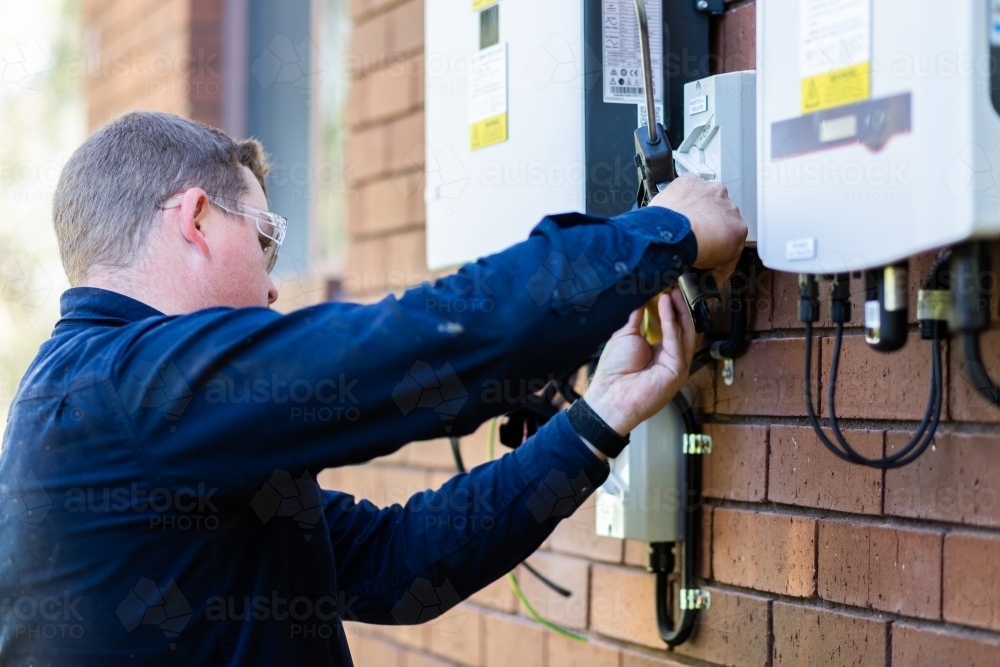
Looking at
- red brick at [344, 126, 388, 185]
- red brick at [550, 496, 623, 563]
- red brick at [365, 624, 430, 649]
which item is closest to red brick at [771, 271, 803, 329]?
red brick at [550, 496, 623, 563]

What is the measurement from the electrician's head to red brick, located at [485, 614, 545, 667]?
1.04m

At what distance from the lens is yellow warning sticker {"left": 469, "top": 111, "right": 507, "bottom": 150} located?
190 centimetres

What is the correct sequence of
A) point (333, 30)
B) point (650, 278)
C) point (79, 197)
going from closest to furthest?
1. point (650, 278)
2. point (79, 197)
3. point (333, 30)

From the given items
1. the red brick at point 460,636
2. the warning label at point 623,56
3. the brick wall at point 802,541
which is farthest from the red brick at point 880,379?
the red brick at point 460,636

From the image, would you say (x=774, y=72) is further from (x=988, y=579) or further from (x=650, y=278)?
(x=988, y=579)

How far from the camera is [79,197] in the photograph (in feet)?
5.24

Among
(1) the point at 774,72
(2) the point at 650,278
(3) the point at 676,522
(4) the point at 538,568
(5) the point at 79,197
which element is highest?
(1) the point at 774,72

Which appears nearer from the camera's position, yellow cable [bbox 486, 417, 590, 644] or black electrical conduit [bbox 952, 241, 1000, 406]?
black electrical conduit [bbox 952, 241, 1000, 406]

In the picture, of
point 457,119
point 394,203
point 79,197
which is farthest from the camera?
point 394,203

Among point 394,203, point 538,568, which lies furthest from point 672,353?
point 394,203

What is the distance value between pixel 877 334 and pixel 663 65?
2.00ft

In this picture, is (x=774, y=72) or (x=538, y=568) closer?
(x=774, y=72)

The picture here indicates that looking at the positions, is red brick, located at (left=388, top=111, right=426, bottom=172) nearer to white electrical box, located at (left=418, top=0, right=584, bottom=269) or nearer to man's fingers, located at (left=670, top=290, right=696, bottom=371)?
white electrical box, located at (left=418, top=0, right=584, bottom=269)

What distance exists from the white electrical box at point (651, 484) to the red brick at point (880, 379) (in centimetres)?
30
